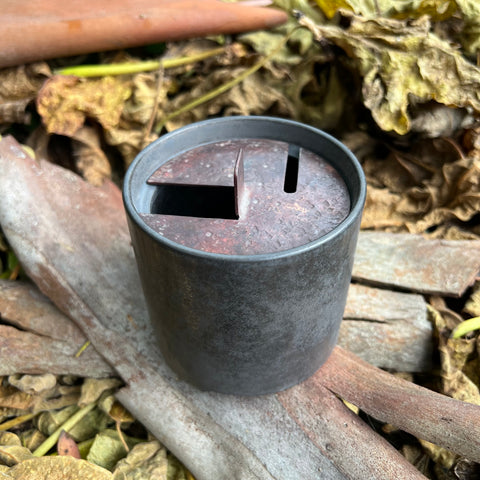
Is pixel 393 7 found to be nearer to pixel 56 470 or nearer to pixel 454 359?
pixel 454 359

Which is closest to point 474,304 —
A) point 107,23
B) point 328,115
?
point 328,115

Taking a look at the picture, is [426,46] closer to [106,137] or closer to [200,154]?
[200,154]

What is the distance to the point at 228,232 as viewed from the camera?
1312mm

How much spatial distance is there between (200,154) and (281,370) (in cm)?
75

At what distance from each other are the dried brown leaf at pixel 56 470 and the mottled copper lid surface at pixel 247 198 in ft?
2.58

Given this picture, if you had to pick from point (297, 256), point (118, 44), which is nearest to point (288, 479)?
point (297, 256)

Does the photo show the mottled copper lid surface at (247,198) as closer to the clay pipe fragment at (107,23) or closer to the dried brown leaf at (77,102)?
the dried brown leaf at (77,102)

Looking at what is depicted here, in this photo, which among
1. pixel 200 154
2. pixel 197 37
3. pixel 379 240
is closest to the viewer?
pixel 200 154

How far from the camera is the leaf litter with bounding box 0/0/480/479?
175 cm

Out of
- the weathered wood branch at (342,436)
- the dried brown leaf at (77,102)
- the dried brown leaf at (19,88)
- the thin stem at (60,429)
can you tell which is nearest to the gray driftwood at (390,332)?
the weathered wood branch at (342,436)

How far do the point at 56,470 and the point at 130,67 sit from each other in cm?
198

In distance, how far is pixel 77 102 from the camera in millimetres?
2354

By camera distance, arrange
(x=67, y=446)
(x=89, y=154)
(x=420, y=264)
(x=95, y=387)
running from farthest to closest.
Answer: (x=89, y=154) → (x=420, y=264) → (x=95, y=387) → (x=67, y=446)

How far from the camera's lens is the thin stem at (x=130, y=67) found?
252 cm
